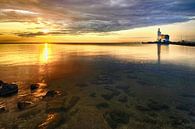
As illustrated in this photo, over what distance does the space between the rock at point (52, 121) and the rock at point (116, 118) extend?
3836 millimetres

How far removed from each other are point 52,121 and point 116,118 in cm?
523

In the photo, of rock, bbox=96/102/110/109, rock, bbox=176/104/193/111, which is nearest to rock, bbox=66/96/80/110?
rock, bbox=96/102/110/109

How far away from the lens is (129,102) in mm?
17453

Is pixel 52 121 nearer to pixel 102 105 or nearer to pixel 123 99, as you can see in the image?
pixel 102 105

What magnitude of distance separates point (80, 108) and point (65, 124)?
10.7 ft

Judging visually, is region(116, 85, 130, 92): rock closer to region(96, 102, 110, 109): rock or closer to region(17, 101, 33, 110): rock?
region(96, 102, 110, 109): rock

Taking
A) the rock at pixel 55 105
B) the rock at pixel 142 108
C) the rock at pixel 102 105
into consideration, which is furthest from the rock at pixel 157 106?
the rock at pixel 55 105

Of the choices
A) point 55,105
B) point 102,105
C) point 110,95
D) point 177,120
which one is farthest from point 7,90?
point 177,120

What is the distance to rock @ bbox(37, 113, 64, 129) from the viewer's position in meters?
12.6

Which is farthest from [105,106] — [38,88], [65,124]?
[38,88]

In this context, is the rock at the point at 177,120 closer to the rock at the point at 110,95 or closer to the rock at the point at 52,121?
the rock at the point at 110,95

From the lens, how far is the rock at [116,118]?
514 inches

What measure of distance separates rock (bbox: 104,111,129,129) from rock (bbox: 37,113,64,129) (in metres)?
3.84

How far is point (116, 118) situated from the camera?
1400cm
